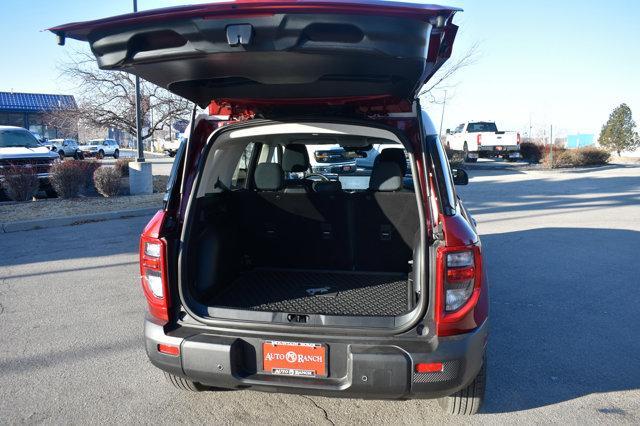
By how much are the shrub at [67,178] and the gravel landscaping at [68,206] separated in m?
0.26

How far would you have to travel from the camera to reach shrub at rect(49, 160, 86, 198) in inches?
469

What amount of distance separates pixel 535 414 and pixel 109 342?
10.4 feet

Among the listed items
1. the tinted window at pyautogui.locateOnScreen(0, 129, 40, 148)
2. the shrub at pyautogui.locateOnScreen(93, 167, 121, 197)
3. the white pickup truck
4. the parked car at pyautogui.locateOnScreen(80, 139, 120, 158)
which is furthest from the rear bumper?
the parked car at pyautogui.locateOnScreen(80, 139, 120, 158)

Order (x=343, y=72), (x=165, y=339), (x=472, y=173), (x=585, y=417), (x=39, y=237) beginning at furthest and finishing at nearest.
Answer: (x=472, y=173) < (x=39, y=237) < (x=585, y=417) < (x=165, y=339) < (x=343, y=72)

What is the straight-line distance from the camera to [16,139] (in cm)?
1420

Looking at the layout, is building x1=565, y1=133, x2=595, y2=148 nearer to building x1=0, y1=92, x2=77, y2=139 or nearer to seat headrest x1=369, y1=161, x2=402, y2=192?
building x1=0, y1=92, x2=77, y2=139

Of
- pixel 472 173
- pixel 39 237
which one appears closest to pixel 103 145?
pixel 472 173

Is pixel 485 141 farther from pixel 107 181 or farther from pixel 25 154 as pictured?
pixel 25 154

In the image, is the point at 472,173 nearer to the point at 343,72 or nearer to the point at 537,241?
the point at 537,241

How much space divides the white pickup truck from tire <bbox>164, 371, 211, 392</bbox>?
24.6m

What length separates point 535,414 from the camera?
3.05 meters

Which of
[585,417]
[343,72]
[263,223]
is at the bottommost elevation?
[585,417]

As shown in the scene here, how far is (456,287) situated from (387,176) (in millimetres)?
1418

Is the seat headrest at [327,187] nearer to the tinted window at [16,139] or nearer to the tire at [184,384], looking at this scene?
the tire at [184,384]
